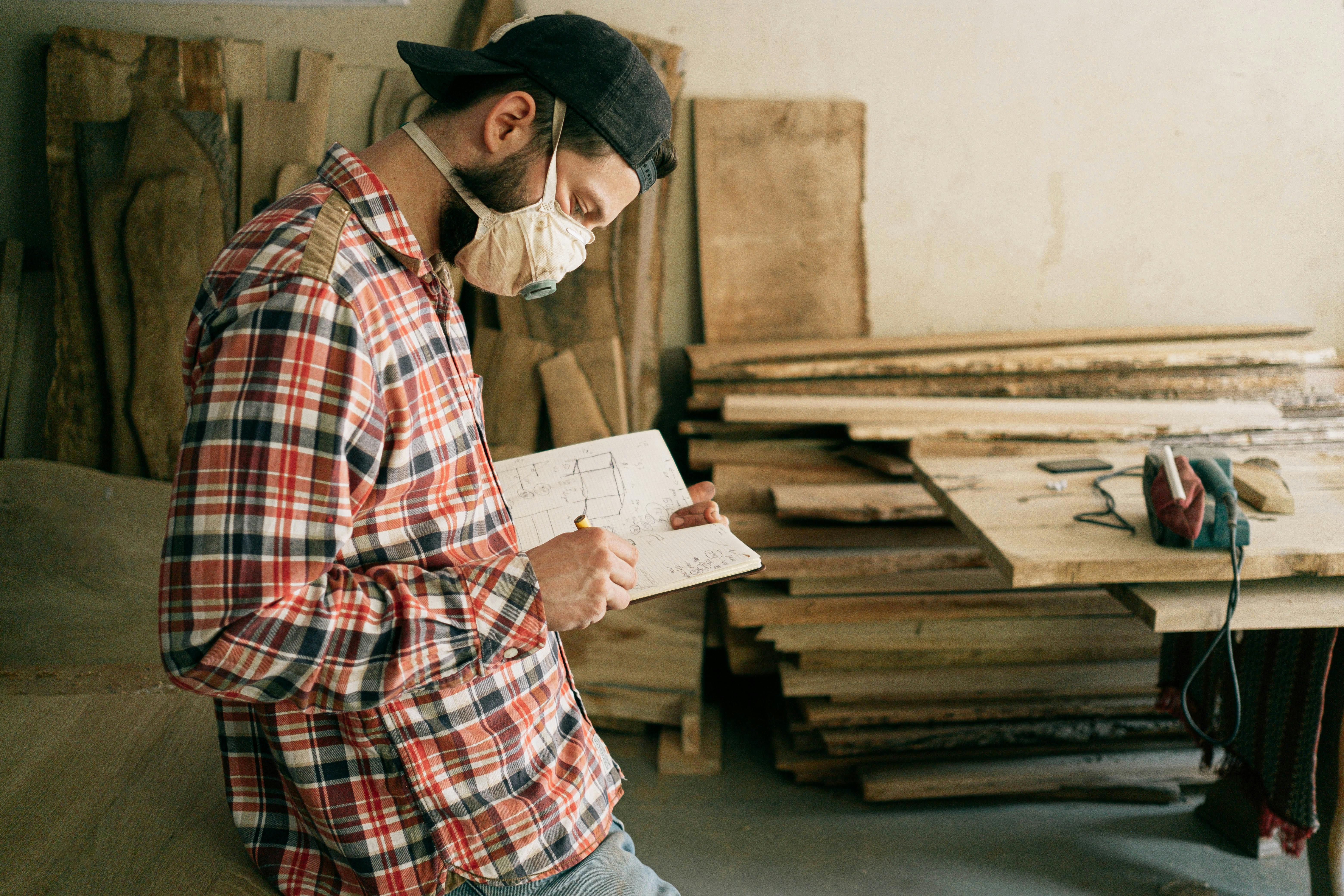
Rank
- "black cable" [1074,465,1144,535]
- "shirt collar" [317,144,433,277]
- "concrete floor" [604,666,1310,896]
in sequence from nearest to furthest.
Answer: "shirt collar" [317,144,433,277]
"black cable" [1074,465,1144,535]
"concrete floor" [604,666,1310,896]

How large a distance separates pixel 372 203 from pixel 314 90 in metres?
2.13

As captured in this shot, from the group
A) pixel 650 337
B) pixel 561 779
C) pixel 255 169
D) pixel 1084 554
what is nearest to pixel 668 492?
pixel 561 779

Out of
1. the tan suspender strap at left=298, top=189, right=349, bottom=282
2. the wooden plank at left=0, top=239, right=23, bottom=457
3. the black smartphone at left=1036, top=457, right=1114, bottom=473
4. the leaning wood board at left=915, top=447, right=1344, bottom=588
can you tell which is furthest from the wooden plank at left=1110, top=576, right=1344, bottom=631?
the wooden plank at left=0, top=239, right=23, bottom=457

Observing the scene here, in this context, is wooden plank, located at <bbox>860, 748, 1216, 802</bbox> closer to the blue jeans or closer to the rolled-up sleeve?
the blue jeans

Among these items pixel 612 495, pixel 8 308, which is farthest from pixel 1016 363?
pixel 8 308

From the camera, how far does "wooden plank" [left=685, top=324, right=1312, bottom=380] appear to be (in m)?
2.80

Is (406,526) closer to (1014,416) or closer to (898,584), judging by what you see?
(898,584)

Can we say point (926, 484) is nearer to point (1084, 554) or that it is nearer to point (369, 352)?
point (1084, 554)

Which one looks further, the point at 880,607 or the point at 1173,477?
the point at 880,607

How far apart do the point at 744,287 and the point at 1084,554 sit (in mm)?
1552

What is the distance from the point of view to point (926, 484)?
2.28 meters

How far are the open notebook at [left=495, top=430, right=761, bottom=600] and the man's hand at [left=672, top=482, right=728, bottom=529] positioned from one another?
15 millimetres

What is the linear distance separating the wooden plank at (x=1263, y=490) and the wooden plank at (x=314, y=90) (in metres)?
2.77

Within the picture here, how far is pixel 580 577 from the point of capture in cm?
99
